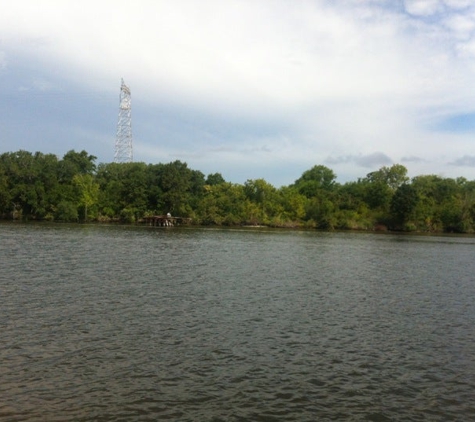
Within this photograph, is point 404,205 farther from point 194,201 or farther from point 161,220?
point 161,220

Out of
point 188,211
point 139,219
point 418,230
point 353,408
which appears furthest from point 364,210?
point 353,408

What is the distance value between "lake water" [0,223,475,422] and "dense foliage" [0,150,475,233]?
102752 mm

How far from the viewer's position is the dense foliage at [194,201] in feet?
429

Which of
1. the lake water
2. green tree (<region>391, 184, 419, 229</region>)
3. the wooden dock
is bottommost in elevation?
the lake water

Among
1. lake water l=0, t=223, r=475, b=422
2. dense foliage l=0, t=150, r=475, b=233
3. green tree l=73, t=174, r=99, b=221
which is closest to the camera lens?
lake water l=0, t=223, r=475, b=422

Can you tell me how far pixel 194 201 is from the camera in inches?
5595

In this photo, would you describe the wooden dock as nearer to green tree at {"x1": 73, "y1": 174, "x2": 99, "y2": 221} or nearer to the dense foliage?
the dense foliage

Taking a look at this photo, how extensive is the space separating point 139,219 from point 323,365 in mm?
125437

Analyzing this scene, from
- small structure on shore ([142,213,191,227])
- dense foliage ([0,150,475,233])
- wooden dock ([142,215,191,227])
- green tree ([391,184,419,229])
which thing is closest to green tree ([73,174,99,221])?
dense foliage ([0,150,475,233])

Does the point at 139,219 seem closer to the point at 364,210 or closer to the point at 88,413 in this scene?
the point at 364,210

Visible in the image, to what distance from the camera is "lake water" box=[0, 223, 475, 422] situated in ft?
39.7

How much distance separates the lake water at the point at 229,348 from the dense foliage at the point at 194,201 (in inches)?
4045

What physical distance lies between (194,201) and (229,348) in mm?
126388

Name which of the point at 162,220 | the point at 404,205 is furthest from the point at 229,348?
the point at 404,205
